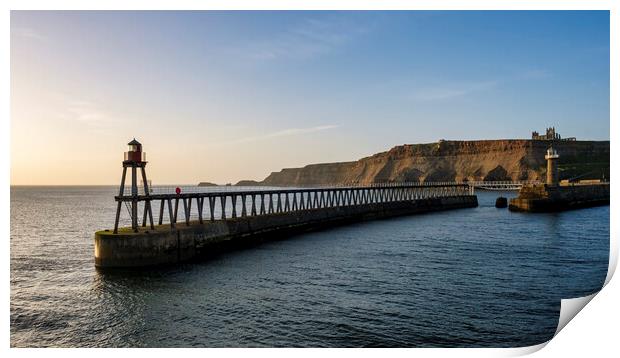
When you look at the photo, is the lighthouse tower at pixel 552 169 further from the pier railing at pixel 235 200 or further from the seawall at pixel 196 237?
the seawall at pixel 196 237

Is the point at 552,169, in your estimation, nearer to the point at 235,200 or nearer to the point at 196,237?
the point at 235,200

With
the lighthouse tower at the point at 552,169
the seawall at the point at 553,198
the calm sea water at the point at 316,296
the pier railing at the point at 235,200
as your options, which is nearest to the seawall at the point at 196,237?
the pier railing at the point at 235,200

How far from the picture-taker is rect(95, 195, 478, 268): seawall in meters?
26.3

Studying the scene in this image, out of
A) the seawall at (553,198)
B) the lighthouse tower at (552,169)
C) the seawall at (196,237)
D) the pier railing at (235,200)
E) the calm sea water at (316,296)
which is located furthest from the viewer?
the lighthouse tower at (552,169)

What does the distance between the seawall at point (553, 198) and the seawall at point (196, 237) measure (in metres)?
35.9

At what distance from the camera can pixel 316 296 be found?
20531 mm

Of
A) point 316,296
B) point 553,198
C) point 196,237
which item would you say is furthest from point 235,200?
point 553,198

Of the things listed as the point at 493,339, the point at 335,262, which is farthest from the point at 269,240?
the point at 493,339

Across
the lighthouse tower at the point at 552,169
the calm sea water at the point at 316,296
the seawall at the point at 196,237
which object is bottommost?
the calm sea water at the point at 316,296

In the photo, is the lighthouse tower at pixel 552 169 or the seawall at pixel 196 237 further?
the lighthouse tower at pixel 552 169

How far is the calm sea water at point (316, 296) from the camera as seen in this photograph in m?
15.9

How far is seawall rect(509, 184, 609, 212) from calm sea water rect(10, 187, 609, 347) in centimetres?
3929

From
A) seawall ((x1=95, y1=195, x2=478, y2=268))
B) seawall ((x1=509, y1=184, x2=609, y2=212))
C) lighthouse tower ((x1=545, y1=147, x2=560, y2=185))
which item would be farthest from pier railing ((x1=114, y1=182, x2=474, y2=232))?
lighthouse tower ((x1=545, y1=147, x2=560, y2=185))
